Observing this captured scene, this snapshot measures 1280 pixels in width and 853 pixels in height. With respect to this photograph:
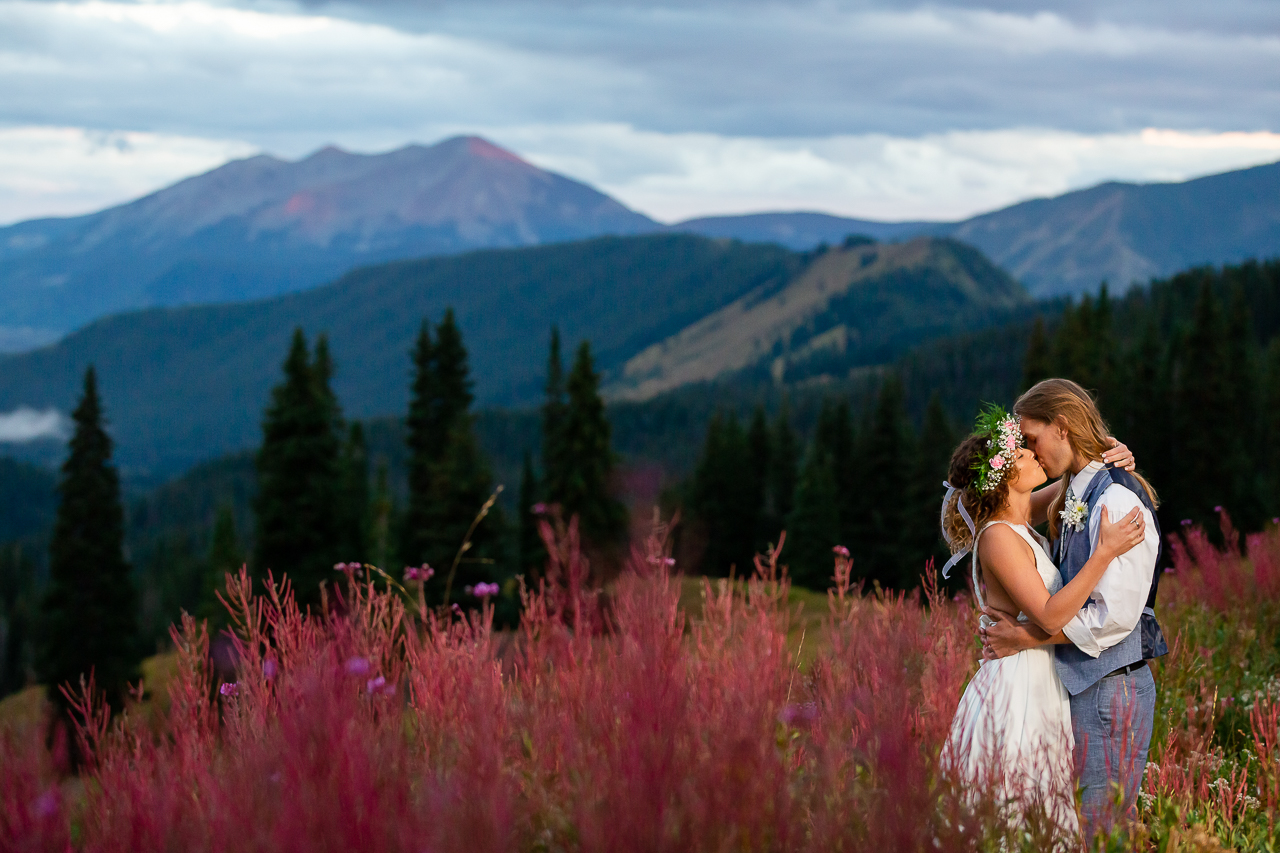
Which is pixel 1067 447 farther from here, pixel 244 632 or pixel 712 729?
pixel 244 632

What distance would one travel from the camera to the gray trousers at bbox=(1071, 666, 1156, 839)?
3.60 meters

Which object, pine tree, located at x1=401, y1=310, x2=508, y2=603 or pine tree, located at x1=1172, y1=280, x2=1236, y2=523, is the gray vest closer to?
pine tree, located at x1=401, y1=310, x2=508, y2=603

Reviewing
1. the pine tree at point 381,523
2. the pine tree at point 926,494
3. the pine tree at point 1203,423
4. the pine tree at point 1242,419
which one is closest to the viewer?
the pine tree at point 926,494

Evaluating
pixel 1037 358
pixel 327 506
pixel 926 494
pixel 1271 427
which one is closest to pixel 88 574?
pixel 327 506

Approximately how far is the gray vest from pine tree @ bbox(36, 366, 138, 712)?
35973 millimetres

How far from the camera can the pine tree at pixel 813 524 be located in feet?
158

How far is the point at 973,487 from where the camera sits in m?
4.14

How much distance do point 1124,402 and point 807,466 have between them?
65.2 ft

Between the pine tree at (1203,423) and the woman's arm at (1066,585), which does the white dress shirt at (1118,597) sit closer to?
the woman's arm at (1066,585)

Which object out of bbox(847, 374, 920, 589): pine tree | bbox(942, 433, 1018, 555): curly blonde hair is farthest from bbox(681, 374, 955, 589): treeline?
bbox(942, 433, 1018, 555): curly blonde hair

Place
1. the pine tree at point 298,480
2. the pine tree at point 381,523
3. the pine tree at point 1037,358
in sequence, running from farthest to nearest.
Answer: the pine tree at point 1037,358, the pine tree at point 381,523, the pine tree at point 298,480

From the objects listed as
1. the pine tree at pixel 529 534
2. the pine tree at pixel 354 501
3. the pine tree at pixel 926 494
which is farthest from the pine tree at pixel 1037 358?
the pine tree at pixel 354 501

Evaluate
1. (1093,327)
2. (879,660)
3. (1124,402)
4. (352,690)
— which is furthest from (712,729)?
(1093,327)

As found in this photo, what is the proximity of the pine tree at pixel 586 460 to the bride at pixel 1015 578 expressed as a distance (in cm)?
3488
